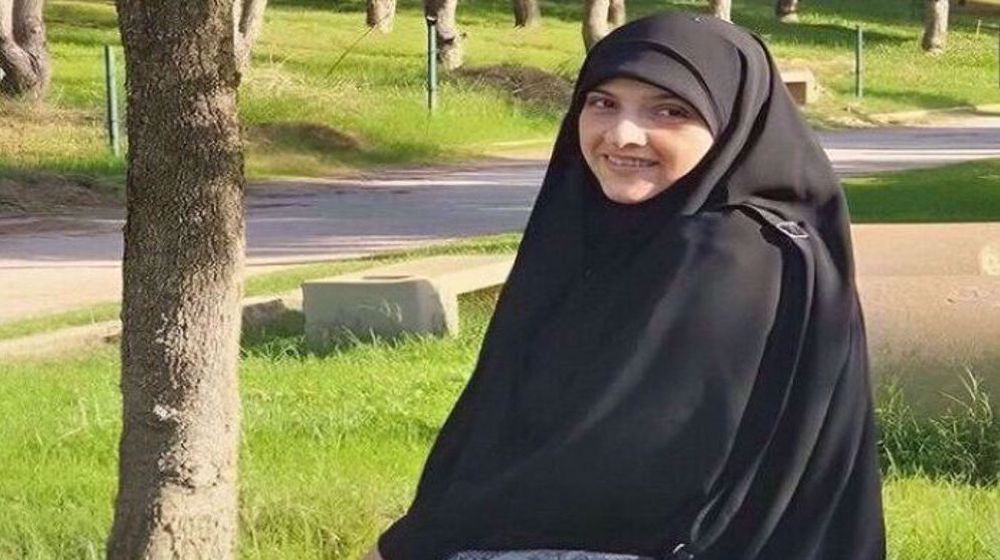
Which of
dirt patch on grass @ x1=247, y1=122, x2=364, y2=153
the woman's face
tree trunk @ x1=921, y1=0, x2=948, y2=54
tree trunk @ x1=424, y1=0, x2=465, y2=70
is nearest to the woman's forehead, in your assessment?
the woman's face

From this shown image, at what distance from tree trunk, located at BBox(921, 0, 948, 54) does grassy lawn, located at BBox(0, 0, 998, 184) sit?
0.35 meters

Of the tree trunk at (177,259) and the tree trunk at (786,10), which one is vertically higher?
the tree trunk at (177,259)

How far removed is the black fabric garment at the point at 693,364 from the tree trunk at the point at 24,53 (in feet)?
70.3

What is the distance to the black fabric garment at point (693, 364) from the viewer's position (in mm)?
2717

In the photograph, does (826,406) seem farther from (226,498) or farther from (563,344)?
(226,498)

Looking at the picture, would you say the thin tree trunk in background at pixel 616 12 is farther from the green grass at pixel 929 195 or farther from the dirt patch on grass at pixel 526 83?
the green grass at pixel 929 195

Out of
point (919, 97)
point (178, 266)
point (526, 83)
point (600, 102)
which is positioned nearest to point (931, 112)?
point (919, 97)

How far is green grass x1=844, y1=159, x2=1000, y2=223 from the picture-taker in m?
16.2

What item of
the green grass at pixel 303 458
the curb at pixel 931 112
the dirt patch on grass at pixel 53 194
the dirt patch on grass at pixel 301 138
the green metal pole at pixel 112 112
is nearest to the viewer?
the green grass at pixel 303 458

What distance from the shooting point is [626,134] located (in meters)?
2.84

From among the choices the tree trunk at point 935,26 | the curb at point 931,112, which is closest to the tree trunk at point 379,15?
the curb at point 931,112

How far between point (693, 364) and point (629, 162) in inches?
11.4

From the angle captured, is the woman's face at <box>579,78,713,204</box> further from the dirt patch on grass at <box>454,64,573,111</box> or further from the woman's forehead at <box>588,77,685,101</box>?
the dirt patch on grass at <box>454,64,573,111</box>

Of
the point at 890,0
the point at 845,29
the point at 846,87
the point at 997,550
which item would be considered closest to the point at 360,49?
the point at 846,87
